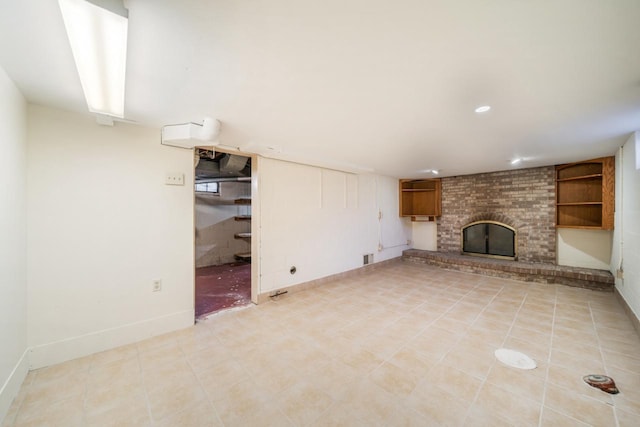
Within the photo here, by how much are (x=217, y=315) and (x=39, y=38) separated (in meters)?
2.80

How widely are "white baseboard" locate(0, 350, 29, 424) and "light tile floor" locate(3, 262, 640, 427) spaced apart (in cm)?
5

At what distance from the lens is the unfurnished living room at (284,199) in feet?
3.84

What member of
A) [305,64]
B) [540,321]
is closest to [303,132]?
[305,64]

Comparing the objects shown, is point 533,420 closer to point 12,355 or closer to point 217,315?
point 217,315

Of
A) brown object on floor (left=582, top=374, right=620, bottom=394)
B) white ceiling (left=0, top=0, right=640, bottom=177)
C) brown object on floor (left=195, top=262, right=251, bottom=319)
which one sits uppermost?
white ceiling (left=0, top=0, right=640, bottom=177)

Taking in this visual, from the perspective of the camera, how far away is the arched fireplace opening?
5035 millimetres

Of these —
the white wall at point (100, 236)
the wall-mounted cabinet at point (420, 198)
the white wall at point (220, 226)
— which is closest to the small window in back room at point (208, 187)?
the white wall at point (220, 226)

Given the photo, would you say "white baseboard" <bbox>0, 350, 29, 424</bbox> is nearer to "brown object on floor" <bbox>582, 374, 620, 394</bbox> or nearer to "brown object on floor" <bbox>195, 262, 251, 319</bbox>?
"brown object on floor" <bbox>195, 262, 251, 319</bbox>

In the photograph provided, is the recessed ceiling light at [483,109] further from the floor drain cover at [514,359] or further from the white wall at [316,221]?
the white wall at [316,221]

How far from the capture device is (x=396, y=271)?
5.12 meters

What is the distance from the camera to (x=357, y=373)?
1.88 m

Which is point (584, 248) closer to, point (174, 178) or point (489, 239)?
point (489, 239)

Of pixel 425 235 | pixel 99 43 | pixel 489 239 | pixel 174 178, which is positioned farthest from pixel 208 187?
pixel 489 239

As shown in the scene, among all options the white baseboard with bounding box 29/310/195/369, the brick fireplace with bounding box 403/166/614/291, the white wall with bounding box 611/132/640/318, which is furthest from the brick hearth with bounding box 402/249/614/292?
the white baseboard with bounding box 29/310/195/369
